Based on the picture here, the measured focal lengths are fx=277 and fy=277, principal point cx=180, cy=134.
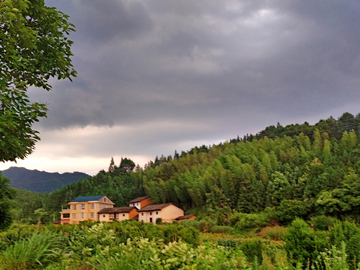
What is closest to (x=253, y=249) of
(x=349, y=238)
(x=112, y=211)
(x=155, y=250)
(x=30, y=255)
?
(x=349, y=238)

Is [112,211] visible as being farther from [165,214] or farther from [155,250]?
[155,250]

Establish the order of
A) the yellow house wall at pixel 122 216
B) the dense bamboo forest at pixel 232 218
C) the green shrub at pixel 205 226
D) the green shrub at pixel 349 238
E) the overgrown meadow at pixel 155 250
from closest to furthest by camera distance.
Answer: the overgrown meadow at pixel 155 250
the dense bamboo forest at pixel 232 218
the green shrub at pixel 349 238
the green shrub at pixel 205 226
the yellow house wall at pixel 122 216

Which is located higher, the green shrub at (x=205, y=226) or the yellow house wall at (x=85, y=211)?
the yellow house wall at (x=85, y=211)

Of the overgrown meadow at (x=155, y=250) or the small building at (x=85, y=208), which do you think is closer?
the overgrown meadow at (x=155, y=250)

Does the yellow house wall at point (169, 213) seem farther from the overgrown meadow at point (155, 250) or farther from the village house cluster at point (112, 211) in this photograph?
the overgrown meadow at point (155, 250)

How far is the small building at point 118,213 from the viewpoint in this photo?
4630 cm

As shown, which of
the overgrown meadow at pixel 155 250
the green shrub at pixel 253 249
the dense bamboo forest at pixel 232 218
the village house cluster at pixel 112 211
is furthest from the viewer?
the village house cluster at pixel 112 211

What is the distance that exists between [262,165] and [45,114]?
36.5m

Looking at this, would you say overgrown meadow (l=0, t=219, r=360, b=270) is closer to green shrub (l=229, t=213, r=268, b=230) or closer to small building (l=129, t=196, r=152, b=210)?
green shrub (l=229, t=213, r=268, b=230)

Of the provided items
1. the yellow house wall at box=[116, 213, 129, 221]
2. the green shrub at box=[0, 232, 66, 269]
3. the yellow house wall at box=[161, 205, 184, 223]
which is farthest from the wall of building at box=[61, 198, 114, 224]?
the green shrub at box=[0, 232, 66, 269]

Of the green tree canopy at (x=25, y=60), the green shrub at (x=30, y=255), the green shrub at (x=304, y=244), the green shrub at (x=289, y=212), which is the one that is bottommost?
the green shrub at (x=289, y=212)

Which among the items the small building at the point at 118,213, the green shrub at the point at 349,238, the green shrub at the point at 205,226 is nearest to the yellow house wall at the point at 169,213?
the small building at the point at 118,213

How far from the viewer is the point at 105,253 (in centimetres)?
395

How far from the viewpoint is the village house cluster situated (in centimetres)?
4381
